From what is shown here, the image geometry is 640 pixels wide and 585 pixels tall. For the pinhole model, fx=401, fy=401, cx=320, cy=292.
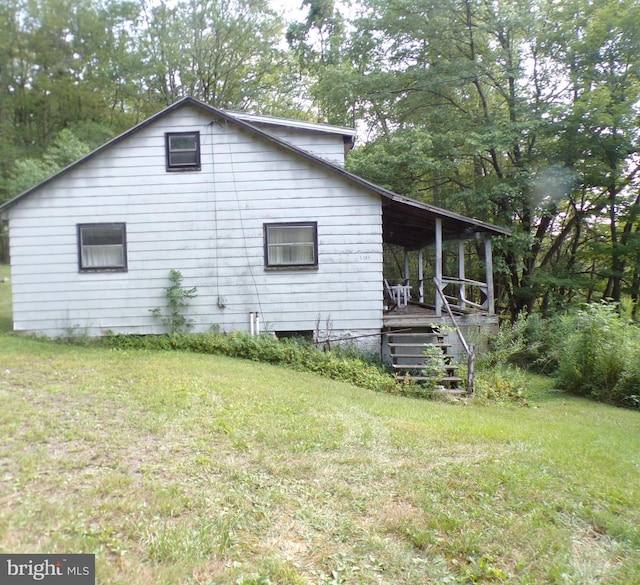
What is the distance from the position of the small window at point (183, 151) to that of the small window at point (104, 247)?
203cm

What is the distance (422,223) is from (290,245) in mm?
4099

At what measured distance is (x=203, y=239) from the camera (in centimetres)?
1010

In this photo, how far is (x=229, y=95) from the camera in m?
25.3

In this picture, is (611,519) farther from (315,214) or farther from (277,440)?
(315,214)

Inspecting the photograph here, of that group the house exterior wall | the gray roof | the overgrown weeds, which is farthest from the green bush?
the house exterior wall

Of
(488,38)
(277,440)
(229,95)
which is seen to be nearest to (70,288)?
(277,440)

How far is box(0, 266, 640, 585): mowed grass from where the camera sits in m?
2.42

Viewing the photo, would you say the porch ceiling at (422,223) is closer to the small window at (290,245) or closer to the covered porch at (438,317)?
the covered porch at (438,317)

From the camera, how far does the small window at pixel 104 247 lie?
10031mm

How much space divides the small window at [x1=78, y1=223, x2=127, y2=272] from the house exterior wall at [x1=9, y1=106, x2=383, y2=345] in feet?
0.57

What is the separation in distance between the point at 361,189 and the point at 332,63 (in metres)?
13.5

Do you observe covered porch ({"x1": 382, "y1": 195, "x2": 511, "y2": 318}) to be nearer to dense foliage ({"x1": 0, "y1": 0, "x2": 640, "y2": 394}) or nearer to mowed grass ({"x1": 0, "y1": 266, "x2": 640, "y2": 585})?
dense foliage ({"x1": 0, "y1": 0, "x2": 640, "y2": 394})

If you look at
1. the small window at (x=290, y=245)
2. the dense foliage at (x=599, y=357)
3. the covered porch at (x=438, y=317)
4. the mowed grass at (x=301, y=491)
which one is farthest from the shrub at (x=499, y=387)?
the small window at (x=290, y=245)

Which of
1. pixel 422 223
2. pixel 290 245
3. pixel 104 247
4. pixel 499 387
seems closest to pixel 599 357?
pixel 499 387
